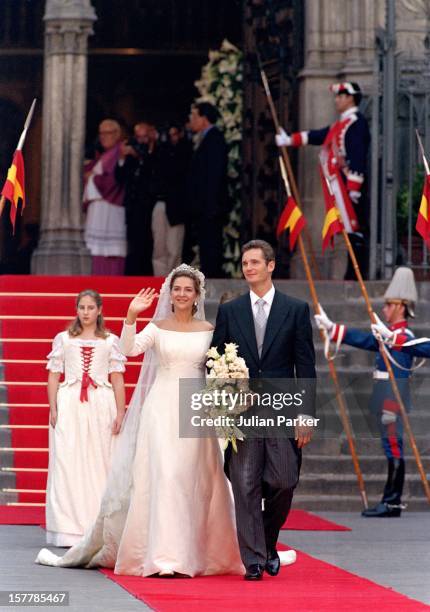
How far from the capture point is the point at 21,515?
1367 cm

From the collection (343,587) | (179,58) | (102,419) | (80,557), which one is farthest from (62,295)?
(179,58)

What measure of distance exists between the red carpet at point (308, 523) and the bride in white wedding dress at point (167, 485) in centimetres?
260

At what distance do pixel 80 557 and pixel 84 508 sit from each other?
1.74 metres

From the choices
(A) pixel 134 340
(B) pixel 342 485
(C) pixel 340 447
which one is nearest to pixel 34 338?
(C) pixel 340 447

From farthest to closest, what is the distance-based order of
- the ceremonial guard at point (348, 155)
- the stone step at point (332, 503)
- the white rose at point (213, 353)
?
the ceremonial guard at point (348, 155), the stone step at point (332, 503), the white rose at point (213, 353)

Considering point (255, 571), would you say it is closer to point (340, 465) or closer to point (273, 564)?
point (273, 564)

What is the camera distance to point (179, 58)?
25828 millimetres

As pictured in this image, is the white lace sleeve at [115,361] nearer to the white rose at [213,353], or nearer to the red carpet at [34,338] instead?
the red carpet at [34,338]

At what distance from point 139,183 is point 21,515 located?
22.5ft

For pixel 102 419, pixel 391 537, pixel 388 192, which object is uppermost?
pixel 388 192

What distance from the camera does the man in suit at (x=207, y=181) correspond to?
18891mm

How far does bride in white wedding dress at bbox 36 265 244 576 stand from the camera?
33.5ft

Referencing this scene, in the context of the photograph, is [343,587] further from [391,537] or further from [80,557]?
[391,537]

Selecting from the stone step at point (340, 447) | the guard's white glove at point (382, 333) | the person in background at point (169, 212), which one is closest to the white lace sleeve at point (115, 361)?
the guard's white glove at point (382, 333)
